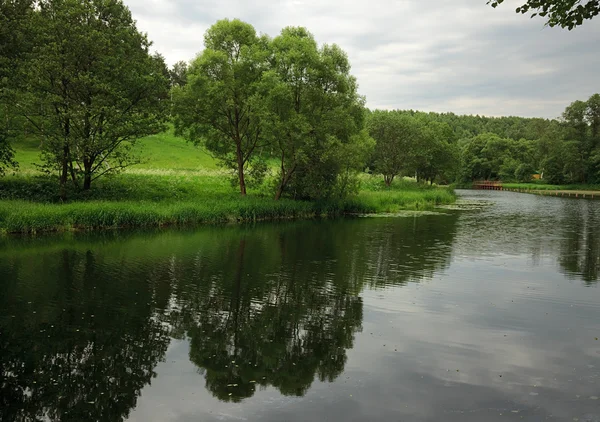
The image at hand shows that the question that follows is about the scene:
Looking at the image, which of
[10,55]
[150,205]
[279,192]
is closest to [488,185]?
[279,192]

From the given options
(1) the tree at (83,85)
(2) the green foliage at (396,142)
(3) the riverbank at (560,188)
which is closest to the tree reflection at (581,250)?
(1) the tree at (83,85)

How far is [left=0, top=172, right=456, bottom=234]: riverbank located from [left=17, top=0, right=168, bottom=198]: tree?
2.38m

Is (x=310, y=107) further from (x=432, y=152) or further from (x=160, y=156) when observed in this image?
(x=432, y=152)

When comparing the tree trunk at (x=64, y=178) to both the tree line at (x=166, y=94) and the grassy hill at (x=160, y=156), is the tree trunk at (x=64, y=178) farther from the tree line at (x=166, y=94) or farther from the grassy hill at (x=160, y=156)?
the grassy hill at (x=160, y=156)

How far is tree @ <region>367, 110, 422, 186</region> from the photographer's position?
7075cm

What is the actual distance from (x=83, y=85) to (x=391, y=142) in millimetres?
48230

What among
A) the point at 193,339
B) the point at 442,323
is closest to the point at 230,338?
the point at 193,339

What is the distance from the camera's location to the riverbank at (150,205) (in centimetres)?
2750

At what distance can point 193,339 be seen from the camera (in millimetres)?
10953

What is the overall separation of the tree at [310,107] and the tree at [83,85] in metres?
9.27

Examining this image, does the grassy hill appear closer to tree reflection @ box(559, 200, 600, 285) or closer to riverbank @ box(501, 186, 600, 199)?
tree reflection @ box(559, 200, 600, 285)

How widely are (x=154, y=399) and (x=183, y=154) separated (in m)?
54.7

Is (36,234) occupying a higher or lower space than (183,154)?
lower

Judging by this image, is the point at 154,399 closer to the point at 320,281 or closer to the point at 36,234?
the point at 320,281
